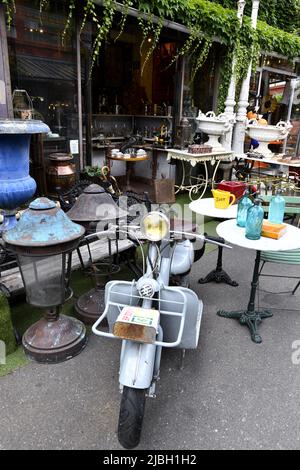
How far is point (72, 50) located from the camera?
5316 mm

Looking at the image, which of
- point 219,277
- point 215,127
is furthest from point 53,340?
point 215,127

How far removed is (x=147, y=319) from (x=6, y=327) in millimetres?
1248

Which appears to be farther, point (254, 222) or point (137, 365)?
point (254, 222)

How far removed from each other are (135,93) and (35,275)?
7.13 meters

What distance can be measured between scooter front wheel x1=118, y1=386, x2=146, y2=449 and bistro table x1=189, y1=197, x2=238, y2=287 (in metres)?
1.80

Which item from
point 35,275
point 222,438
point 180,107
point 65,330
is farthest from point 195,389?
point 180,107

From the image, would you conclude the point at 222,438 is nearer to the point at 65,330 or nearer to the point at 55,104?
the point at 65,330

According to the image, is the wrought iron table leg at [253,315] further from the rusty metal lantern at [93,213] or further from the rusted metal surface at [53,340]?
the rusted metal surface at [53,340]

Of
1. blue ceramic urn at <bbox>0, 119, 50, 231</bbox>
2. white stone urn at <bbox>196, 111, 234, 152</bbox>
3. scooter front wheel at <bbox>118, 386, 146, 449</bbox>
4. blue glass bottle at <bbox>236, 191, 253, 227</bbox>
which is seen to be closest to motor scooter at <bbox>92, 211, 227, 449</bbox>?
scooter front wheel at <bbox>118, 386, 146, 449</bbox>

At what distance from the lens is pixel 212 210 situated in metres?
3.38

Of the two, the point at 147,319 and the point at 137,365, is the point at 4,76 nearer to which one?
the point at 147,319

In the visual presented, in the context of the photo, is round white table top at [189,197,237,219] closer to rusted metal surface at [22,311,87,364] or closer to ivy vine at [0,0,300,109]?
rusted metal surface at [22,311,87,364]

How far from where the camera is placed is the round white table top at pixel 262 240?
2.58 m

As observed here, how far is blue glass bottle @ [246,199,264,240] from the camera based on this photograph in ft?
8.75
